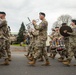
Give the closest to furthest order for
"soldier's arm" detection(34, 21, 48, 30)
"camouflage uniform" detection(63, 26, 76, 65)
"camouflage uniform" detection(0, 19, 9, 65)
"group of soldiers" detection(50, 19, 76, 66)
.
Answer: "camouflage uniform" detection(0, 19, 9, 65)
"soldier's arm" detection(34, 21, 48, 30)
"camouflage uniform" detection(63, 26, 76, 65)
"group of soldiers" detection(50, 19, 76, 66)

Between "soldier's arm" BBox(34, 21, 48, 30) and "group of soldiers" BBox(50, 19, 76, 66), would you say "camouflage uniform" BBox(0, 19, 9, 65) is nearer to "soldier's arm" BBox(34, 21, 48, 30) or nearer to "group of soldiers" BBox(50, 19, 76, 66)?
"soldier's arm" BBox(34, 21, 48, 30)

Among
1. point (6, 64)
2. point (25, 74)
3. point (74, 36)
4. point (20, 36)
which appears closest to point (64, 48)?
point (74, 36)

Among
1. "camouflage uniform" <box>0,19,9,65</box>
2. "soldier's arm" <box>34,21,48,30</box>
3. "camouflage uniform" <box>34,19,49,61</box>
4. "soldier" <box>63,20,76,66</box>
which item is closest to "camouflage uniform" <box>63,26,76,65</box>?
"soldier" <box>63,20,76,66</box>

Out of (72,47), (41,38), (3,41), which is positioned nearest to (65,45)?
(72,47)

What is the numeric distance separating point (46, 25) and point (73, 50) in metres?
1.50

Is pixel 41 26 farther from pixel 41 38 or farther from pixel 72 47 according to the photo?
pixel 72 47

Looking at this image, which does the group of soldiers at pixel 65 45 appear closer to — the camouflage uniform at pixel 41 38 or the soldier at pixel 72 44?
the soldier at pixel 72 44

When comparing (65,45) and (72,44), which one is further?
(65,45)

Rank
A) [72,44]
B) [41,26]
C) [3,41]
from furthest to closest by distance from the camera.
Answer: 1. [72,44]
2. [41,26]
3. [3,41]

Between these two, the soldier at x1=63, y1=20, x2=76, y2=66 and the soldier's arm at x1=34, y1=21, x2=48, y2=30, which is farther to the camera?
the soldier at x1=63, y1=20, x2=76, y2=66

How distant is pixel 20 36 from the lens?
3260 inches

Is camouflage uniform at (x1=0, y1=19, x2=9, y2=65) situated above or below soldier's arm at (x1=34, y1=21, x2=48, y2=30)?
below

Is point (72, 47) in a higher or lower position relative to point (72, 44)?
lower

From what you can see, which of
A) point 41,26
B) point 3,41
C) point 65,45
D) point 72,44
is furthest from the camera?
point 65,45
